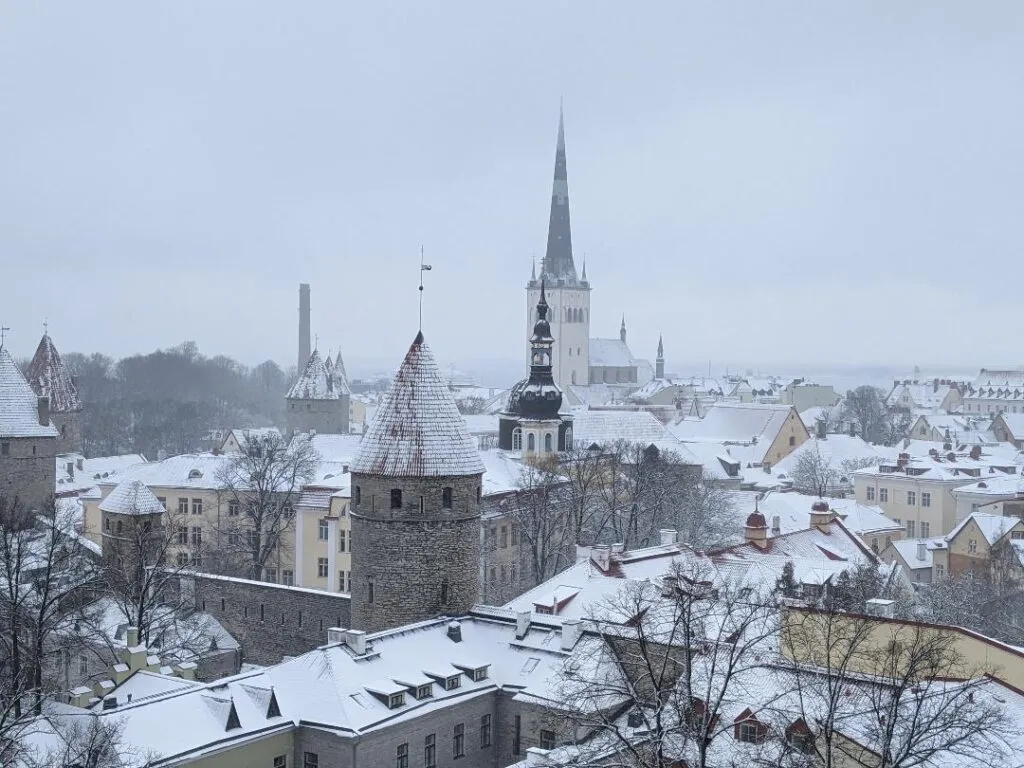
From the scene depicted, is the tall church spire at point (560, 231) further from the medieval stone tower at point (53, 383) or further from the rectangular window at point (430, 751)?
the rectangular window at point (430, 751)

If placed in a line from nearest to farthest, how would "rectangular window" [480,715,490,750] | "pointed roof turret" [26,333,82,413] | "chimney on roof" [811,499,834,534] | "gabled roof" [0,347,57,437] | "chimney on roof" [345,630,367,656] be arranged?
"chimney on roof" [345,630,367,656] → "rectangular window" [480,715,490,750] → "gabled roof" [0,347,57,437] → "chimney on roof" [811,499,834,534] → "pointed roof turret" [26,333,82,413]

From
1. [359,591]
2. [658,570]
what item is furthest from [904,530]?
[359,591]

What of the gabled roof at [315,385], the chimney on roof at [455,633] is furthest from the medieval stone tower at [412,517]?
the gabled roof at [315,385]

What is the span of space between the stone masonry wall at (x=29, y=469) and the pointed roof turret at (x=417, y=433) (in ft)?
55.3

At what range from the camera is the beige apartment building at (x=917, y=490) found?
2630 inches

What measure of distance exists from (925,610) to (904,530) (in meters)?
23.6

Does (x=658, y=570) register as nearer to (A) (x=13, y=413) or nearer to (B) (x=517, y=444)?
(A) (x=13, y=413)

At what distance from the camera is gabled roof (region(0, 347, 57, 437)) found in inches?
1726

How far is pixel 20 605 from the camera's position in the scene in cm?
3031

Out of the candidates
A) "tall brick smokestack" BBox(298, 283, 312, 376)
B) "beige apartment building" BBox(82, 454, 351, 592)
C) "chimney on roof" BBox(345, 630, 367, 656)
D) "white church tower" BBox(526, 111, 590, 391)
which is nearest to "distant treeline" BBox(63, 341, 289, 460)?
"tall brick smokestack" BBox(298, 283, 312, 376)

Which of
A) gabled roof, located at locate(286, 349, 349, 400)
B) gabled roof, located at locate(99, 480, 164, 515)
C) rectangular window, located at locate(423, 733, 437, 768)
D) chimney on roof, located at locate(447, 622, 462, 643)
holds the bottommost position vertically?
rectangular window, located at locate(423, 733, 437, 768)

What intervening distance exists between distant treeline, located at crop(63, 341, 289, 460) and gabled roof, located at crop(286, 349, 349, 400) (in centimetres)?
3098

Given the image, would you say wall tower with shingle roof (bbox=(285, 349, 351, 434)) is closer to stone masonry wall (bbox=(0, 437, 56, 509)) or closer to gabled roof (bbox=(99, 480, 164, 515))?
stone masonry wall (bbox=(0, 437, 56, 509))

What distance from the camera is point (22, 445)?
44125 mm
